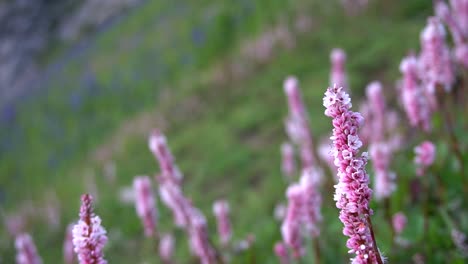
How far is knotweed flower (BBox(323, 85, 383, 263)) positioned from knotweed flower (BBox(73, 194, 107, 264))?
1122 millimetres

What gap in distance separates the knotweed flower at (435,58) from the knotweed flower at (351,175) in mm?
2172

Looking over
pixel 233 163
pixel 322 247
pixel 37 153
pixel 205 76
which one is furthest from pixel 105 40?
pixel 322 247

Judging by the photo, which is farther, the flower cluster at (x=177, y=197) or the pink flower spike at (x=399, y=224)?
the pink flower spike at (x=399, y=224)

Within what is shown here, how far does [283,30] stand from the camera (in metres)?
13.5

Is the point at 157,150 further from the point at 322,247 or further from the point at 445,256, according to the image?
the point at 445,256

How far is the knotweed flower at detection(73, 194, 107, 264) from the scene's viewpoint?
89.8 inches

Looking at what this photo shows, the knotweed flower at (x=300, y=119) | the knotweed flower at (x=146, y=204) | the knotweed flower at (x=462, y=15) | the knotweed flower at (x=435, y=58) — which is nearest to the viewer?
the knotweed flower at (x=435, y=58)

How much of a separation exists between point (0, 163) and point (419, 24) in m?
18.8

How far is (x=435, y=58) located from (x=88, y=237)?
2891 mm

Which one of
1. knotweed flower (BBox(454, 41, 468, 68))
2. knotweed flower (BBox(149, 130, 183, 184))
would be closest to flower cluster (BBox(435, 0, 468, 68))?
knotweed flower (BBox(454, 41, 468, 68))

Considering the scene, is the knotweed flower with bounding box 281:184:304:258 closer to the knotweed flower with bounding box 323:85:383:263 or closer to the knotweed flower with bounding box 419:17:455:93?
the knotweed flower with bounding box 419:17:455:93

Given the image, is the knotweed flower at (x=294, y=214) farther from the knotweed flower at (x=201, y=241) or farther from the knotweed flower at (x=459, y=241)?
the knotweed flower at (x=459, y=241)

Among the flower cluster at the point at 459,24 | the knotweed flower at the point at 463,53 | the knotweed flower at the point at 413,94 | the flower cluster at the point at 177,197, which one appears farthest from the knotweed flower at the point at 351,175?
the knotweed flower at the point at 463,53

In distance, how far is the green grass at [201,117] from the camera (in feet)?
26.9
